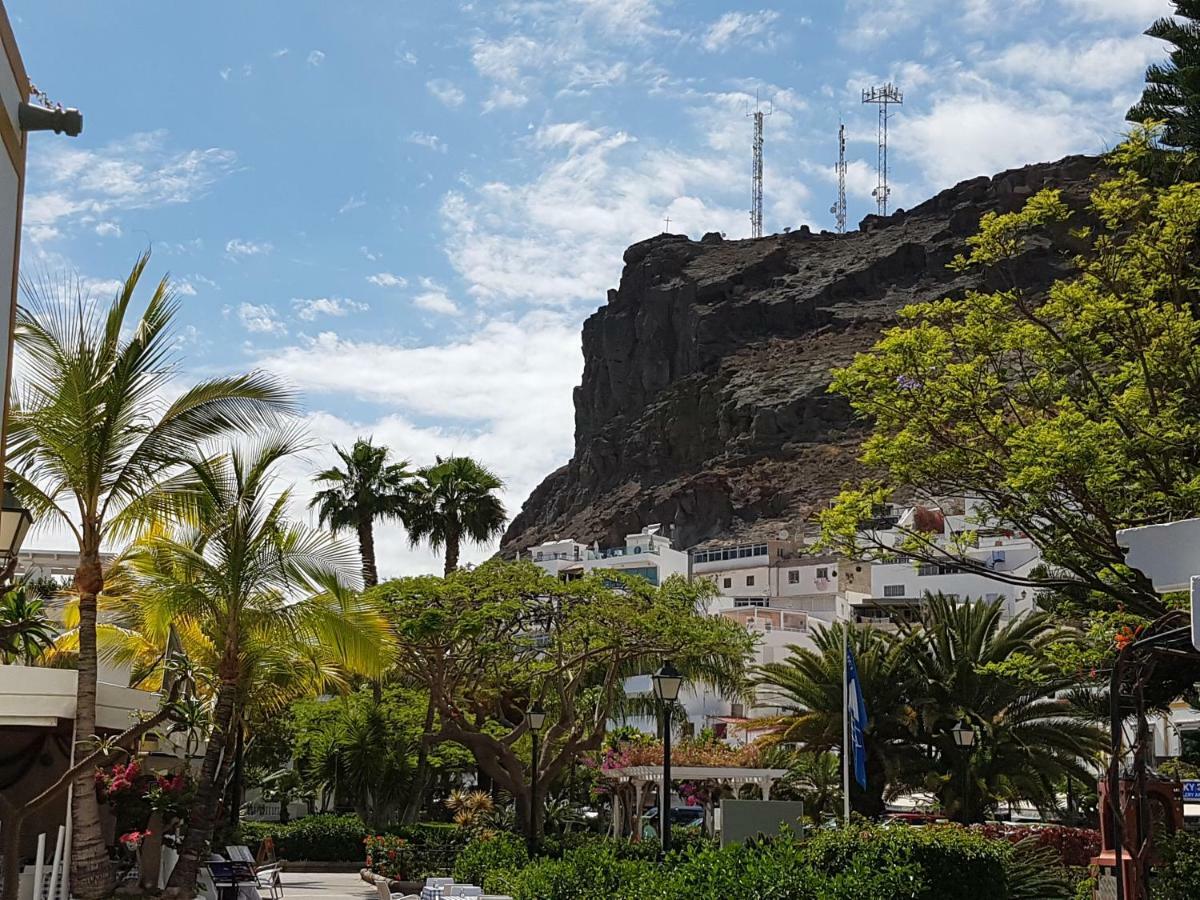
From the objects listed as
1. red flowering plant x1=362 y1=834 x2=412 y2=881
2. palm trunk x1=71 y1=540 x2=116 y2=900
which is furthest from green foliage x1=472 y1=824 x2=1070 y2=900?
red flowering plant x1=362 y1=834 x2=412 y2=881

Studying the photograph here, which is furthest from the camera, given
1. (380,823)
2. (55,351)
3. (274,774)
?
(274,774)

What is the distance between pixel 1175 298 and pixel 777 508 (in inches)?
4668

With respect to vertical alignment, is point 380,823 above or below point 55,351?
below

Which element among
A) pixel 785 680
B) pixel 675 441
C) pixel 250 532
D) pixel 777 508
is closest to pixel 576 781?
pixel 785 680

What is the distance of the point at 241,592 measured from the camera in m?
17.8

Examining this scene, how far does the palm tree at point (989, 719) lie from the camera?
31.4 m

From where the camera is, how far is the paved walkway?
25.2m

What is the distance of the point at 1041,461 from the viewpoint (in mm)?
16453

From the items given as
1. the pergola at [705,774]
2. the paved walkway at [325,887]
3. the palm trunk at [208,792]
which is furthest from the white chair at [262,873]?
the pergola at [705,774]

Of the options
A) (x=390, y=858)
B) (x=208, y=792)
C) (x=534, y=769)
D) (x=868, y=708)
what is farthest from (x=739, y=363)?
(x=208, y=792)

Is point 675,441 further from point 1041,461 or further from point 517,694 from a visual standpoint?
point 1041,461

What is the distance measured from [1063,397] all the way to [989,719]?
15696 mm

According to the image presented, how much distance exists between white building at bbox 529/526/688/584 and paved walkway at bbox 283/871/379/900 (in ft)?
137

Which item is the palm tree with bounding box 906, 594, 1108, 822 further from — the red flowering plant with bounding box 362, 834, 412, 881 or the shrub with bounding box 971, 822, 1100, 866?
the red flowering plant with bounding box 362, 834, 412, 881
